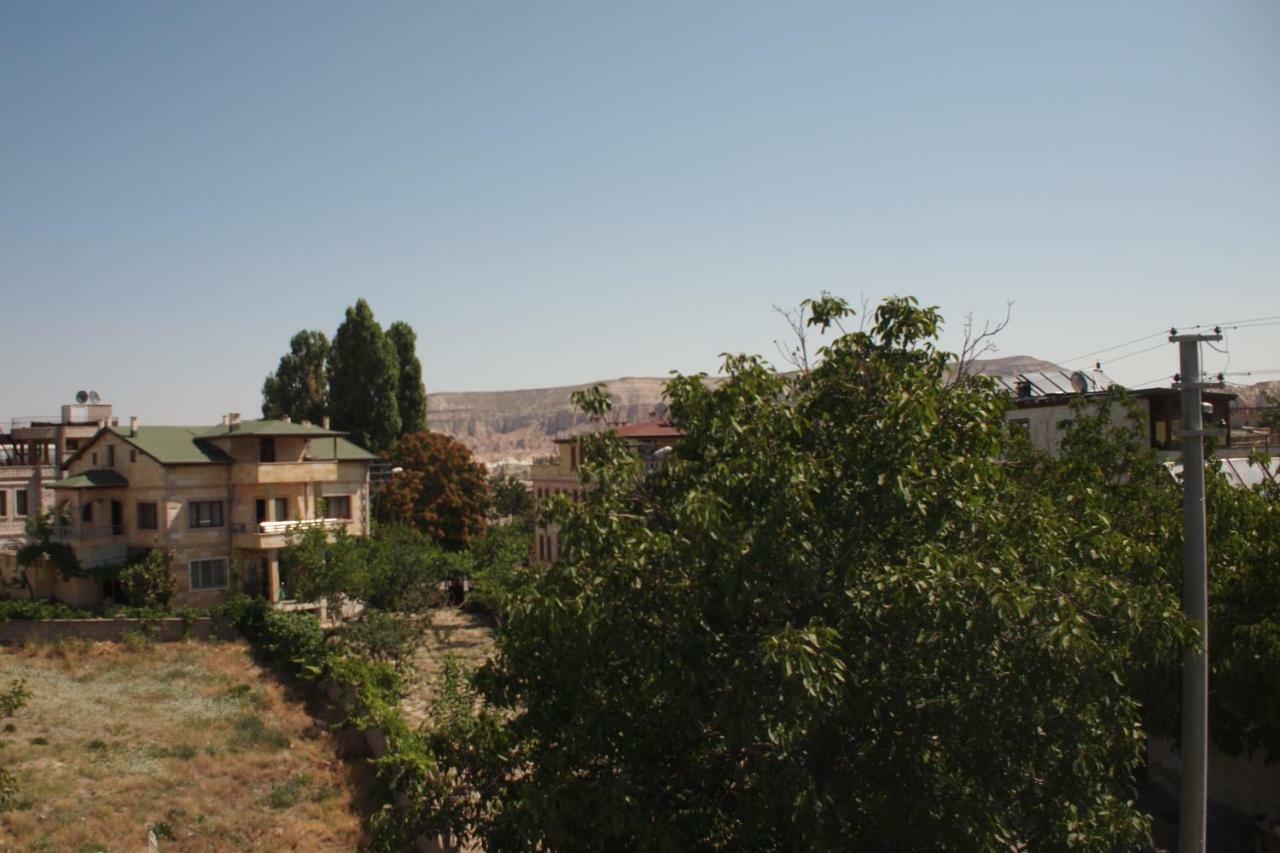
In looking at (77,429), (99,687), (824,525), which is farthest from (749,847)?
(77,429)

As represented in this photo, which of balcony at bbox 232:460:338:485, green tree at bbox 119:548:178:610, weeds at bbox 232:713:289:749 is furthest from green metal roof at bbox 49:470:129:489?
weeds at bbox 232:713:289:749

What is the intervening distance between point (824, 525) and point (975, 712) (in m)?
2.01

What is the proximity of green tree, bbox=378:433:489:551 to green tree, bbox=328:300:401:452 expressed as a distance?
14.7 feet

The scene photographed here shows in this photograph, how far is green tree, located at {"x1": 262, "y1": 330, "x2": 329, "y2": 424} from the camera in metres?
63.7

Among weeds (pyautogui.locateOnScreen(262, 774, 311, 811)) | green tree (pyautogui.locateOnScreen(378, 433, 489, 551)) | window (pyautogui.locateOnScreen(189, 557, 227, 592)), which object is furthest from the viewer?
green tree (pyautogui.locateOnScreen(378, 433, 489, 551))

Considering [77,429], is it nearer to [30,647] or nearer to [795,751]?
[30,647]

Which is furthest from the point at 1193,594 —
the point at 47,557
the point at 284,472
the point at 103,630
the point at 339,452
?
the point at 339,452

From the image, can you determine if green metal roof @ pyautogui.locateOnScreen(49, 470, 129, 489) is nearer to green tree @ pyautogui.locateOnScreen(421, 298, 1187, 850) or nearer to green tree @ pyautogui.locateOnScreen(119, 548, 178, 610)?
green tree @ pyautogui.locateOnScreen(119, 548, 178, 610)

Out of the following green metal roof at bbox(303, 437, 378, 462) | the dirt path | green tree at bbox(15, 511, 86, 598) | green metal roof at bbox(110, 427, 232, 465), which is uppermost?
green metal roof at bbox(110, 427, 232, 465)

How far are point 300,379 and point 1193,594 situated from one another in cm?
6075

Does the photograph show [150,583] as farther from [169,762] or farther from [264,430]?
[169,762]

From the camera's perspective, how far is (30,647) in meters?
34.1

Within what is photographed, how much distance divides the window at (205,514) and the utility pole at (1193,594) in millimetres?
37103

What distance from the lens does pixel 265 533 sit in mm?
39938
